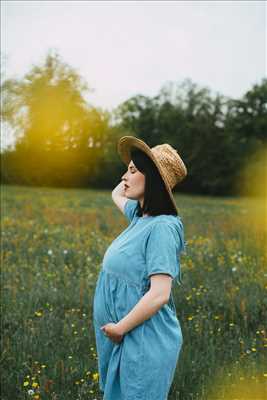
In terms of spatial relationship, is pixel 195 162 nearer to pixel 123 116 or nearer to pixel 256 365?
pixel 123 116

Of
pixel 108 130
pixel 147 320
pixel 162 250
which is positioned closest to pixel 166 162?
pixel 162 250

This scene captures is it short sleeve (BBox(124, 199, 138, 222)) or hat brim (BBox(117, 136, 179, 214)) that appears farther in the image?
short sleeve (BBox(124, 199, 138, 222))

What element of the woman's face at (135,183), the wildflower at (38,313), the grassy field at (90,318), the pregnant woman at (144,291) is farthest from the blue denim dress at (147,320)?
the wildflower at (38,313)

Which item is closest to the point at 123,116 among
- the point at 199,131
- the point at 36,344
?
the point at 199,131

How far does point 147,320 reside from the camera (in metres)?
2.34

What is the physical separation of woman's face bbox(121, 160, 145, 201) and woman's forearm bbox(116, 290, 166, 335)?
1.61ft

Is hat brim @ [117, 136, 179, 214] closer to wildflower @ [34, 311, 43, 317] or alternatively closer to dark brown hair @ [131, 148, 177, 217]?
dark brown hair @ [131, 148, 177, 217]

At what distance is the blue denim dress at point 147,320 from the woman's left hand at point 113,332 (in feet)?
0.15

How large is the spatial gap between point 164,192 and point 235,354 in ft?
7.83

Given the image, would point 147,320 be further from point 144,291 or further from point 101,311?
point 101,311

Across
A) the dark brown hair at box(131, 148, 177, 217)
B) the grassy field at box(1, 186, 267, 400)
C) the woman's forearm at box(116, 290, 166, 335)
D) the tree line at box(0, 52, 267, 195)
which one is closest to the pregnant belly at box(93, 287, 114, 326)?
the woman's forearm at box(116, 290, 166, 335)

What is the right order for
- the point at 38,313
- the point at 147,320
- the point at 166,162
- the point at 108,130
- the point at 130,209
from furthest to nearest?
1. the point at 108,130
2. the point at 38,313
3. the point at 130,209
4. the point at 166,162
5. the point at 147,320

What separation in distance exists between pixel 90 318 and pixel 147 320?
9.39 feet

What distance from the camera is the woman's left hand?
2.28 meters
